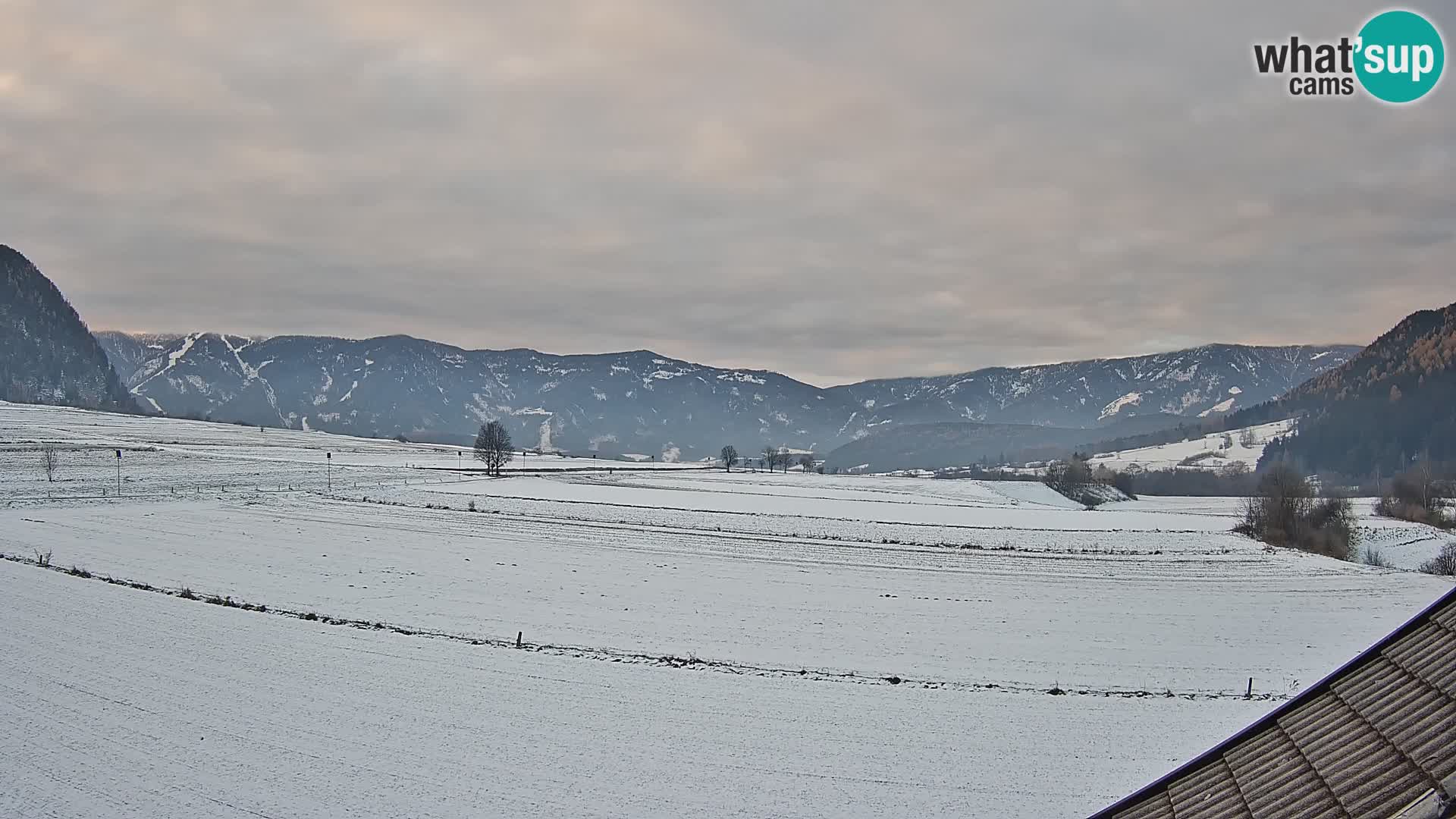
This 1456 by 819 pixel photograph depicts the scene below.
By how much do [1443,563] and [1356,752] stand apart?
71474mm

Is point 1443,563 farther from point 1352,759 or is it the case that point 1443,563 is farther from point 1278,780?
point 1352,759

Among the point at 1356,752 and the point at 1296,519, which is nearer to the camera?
the point at 1356,752

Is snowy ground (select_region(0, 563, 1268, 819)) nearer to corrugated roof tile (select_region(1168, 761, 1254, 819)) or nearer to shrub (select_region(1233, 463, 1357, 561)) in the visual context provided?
corrugated roof tile (select_region(1168, 761, 1254, 819))

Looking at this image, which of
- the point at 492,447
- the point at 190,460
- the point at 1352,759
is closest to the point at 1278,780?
the point at 1352,759

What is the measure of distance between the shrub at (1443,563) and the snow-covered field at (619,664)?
10089 millimetres

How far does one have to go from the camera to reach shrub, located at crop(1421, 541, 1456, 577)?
53.4 meters

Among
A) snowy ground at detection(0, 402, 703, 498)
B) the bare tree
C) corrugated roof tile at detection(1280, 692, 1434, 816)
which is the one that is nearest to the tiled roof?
corrugated roof tile at detection(1280, 692, 1434, 816)

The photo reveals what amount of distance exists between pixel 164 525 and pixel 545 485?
48026mm

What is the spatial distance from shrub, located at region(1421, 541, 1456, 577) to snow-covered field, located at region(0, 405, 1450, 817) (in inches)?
397

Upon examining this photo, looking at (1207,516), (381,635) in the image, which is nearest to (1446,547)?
(1207,516)

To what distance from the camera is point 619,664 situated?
73.9 ft

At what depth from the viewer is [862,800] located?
1390 centimetres

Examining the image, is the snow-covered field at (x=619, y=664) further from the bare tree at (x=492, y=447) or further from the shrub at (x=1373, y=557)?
the bare tree at (x=492, y=447)

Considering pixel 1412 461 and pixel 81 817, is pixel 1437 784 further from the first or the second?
pixel 1412 461
